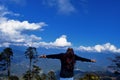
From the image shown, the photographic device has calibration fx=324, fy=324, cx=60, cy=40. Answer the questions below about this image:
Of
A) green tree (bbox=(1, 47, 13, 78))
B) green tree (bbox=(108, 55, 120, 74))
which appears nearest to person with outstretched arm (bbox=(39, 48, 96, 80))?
green tree (bbox=(1, 47, 13, 78))

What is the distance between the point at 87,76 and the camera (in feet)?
347

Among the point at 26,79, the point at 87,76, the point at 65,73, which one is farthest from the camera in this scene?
the point at 26,79

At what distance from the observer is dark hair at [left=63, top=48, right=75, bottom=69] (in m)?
11.6

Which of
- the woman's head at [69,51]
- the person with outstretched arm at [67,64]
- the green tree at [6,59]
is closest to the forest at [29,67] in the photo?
the green tree at [6,59]

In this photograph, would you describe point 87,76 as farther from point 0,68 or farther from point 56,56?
point 56,56

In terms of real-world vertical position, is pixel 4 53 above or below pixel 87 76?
above

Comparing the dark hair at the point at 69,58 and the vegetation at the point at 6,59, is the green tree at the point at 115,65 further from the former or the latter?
the dark hair at the point at 69,58

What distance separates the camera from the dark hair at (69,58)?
1159cm

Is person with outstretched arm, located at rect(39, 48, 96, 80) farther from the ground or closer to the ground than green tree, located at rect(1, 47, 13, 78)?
closer to the ground

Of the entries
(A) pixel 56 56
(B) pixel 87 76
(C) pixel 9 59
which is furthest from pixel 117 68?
(A) pixel 56 56

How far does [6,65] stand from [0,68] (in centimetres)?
→ 219

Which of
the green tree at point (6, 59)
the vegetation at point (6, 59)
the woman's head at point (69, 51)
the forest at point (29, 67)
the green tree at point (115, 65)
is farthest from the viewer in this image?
the green tree at point (115, 65)

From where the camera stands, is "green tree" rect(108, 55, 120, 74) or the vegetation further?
"green tree" rect(108, 55, 120, 74)

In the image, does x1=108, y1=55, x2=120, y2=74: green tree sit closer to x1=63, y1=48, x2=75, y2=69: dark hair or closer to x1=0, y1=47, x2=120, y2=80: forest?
x1=0, y1=47, x2=120, y2=80: forest
